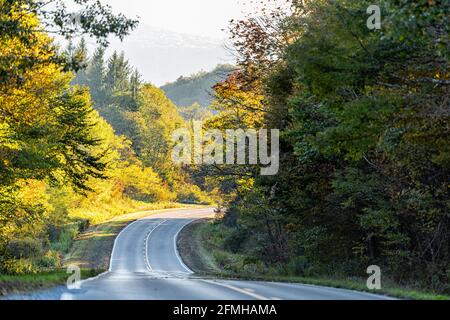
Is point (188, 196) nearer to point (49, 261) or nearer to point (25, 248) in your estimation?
point (49, 261)

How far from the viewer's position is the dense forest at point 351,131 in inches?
516

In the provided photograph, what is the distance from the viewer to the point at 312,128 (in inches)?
737

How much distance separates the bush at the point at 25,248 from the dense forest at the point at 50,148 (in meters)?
0.07

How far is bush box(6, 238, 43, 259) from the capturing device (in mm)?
39416

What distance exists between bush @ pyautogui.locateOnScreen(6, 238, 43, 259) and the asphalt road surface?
5.42 metres

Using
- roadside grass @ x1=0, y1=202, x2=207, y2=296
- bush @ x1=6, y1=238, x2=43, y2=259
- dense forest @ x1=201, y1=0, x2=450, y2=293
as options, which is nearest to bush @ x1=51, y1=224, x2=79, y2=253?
roadside grass @ x1=0, y1=202, x2=207, y2=296

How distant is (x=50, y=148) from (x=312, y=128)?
37.6 feet

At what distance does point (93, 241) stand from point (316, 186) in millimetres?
32594

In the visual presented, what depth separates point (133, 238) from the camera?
177 feet

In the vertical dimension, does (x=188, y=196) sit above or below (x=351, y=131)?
below
